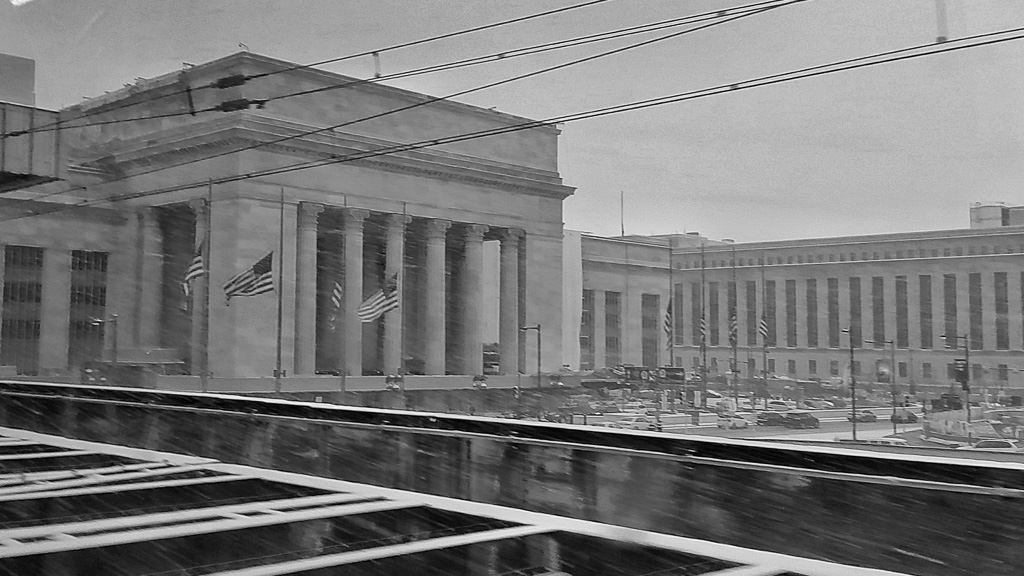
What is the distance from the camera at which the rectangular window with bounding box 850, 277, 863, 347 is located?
6399 mm

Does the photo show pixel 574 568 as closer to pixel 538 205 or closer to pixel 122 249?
pixel 538 205

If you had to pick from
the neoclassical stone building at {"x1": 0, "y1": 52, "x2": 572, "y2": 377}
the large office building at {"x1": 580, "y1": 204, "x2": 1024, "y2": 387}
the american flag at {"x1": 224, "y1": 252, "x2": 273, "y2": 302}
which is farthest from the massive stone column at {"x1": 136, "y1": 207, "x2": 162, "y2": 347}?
the large office building at {"x1": 580, "y1": 204, "x2": 1024, "y2": 387}

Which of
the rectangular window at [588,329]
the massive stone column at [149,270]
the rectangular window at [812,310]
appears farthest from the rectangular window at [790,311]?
the massive stone column at [149,270]

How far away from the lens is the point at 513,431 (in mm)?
4988

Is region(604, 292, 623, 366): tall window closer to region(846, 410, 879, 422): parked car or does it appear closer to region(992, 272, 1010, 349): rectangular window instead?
region(846, 410, 879, 422): parked car

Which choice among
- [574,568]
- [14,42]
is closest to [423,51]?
[14,42]

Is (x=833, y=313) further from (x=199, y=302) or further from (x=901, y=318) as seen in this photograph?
(x=199, y=302)

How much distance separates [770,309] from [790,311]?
0.23 m

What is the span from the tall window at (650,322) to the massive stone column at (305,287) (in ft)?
26.3

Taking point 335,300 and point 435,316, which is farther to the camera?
point 435,316

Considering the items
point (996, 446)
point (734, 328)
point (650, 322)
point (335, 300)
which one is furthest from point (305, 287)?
point (996, 446)

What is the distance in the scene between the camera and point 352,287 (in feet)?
64.2

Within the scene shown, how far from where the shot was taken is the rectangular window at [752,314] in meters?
7.36

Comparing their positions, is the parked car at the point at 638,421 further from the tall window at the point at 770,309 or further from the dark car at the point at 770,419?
the tall window at the point at 770,309
